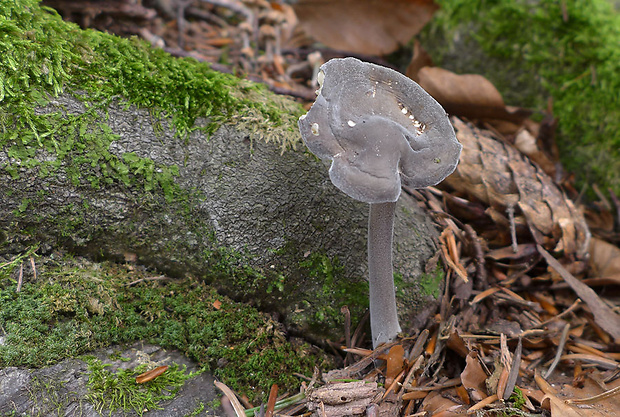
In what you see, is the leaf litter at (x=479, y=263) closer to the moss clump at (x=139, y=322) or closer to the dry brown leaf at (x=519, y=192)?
the dry brown leaf at (x=519, y=192)

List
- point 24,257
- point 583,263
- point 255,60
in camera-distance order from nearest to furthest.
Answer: point 24,257 < point 583,263 < point 255,60

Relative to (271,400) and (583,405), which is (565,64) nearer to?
(583,405)

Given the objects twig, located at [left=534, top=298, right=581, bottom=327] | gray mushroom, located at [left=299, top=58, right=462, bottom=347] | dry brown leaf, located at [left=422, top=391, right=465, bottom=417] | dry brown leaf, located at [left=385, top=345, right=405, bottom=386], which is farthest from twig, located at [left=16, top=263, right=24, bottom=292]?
twig, located at [left=534, top=298, right=581, bottom=327]

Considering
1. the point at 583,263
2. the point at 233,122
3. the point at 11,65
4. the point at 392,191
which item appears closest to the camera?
the point at 392,191

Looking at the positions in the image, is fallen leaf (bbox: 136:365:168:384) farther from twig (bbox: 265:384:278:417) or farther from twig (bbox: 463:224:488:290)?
twig (bbox: 463:224:488:290)

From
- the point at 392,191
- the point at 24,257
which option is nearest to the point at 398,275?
→ the point at 392,191

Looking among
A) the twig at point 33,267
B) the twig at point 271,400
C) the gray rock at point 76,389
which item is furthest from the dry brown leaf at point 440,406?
the twig at point 33,267

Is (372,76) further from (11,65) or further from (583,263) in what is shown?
(583,263)
